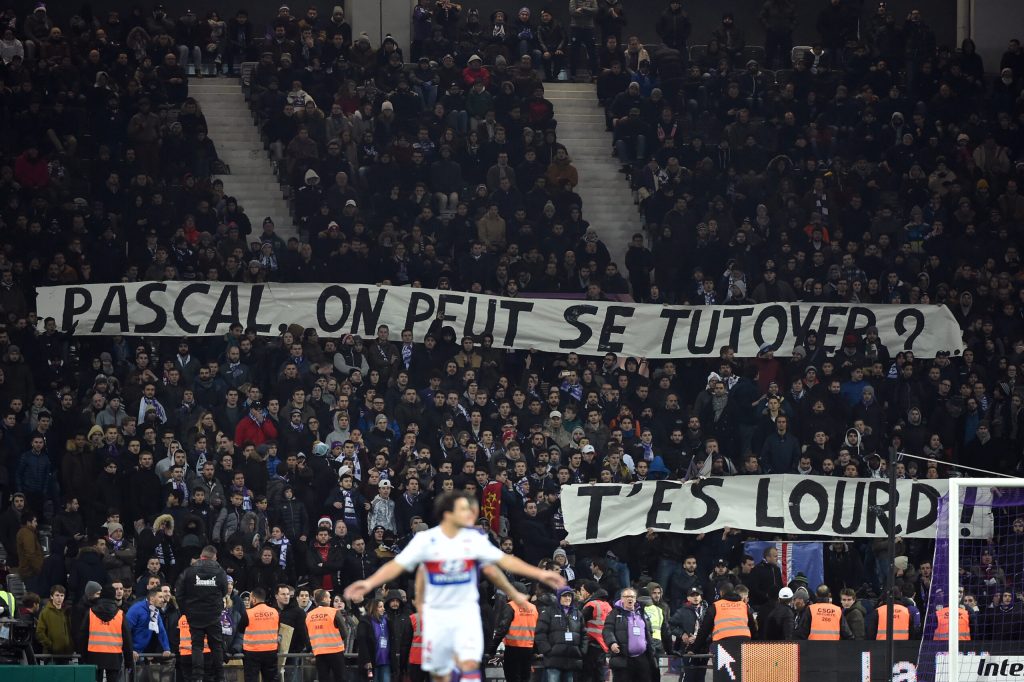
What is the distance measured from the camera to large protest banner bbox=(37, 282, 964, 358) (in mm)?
26750

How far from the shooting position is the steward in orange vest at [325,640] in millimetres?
19750

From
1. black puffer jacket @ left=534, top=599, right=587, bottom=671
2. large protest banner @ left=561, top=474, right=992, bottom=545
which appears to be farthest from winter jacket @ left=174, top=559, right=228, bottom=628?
large protest banner @ left=561, top=474, right=992, bottom=545

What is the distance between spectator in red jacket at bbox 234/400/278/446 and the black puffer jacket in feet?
18.4

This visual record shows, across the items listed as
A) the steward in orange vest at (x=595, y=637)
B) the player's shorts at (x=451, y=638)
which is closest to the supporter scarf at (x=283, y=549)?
the steward in orange vest at (x=595, y=637)

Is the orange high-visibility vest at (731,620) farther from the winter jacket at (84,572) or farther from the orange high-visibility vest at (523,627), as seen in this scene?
the winter jacket at (84,572)

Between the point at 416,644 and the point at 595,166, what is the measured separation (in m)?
14.5

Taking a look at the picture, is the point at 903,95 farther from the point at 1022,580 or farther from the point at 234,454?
the point at 234,454

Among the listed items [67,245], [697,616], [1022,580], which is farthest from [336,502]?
[1022,580]

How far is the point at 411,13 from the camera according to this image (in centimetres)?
3403

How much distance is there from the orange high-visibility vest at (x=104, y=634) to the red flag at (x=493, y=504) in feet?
17.7

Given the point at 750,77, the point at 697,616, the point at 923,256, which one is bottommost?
the point at 697,616

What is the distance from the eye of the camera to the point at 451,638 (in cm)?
1137

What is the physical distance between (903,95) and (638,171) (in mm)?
5188

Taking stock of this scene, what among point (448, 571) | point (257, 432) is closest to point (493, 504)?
point (257, 432)
